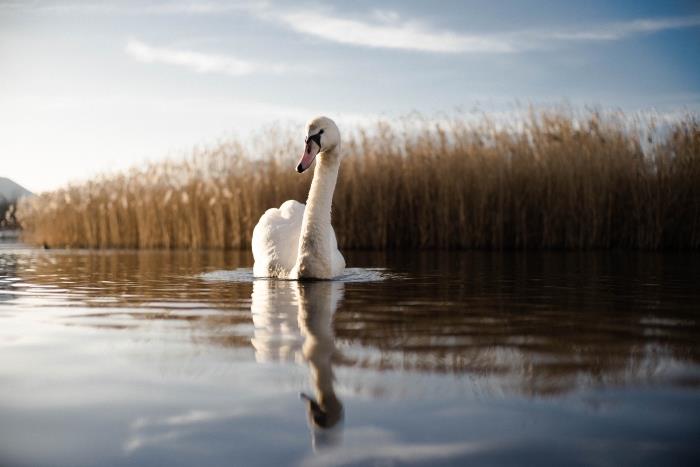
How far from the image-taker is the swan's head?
6.43m

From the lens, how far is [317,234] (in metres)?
6.48

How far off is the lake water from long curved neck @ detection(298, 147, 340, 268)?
4.06 ft

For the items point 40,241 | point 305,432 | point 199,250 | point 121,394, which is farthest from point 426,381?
point 40,241

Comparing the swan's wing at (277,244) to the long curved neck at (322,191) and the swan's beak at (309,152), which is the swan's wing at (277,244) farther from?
the swan's beak at (309,152)

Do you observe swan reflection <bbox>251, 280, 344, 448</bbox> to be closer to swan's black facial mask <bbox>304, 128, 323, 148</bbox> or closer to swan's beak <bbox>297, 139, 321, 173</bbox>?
swan's beak <bbox>297, 139, 321, 173</bbox>

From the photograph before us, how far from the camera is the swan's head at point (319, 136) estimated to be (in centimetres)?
643

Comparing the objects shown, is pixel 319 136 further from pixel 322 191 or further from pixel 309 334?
pixel 309 334

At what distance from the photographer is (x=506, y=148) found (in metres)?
14.4

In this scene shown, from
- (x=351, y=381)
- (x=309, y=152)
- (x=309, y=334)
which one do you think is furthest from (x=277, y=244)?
(x=351, y=381)

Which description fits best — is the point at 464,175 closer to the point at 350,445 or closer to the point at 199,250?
the point at 199,250

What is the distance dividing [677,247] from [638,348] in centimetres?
1141

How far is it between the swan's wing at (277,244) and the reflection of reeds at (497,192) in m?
6.46

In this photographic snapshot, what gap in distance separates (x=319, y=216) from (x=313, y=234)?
0.54ft

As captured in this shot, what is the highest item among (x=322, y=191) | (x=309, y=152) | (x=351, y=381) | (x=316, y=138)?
(x=316, y=138)
